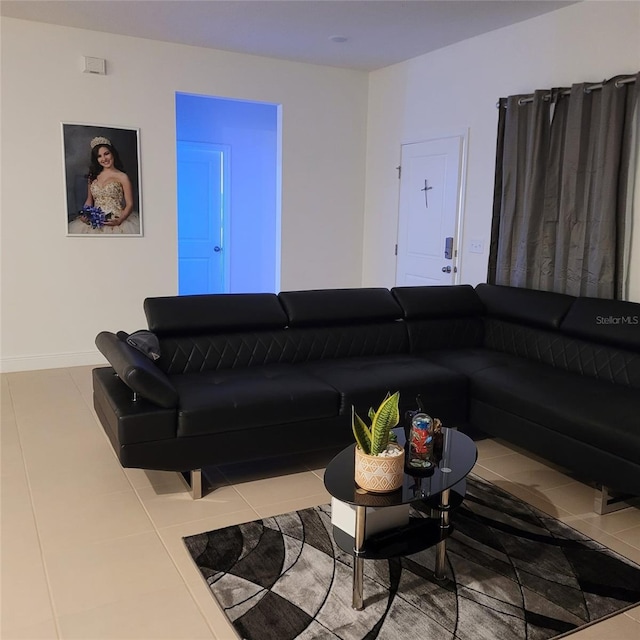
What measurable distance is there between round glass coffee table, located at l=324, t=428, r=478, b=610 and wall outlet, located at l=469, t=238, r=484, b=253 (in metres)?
2.81

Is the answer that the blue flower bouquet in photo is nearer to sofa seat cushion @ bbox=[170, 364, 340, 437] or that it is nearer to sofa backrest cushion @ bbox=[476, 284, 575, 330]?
sofa seat cushion @ bbox=[170, 364, 340, 437]

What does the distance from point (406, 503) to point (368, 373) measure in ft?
4.90

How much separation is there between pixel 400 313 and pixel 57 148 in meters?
3.14

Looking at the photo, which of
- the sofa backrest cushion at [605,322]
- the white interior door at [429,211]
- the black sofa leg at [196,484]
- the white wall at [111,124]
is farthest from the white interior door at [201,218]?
the sofa backrest cushion at [605,322]

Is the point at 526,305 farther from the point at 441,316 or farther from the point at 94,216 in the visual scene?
the point at 94,216

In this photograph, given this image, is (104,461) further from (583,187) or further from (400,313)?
(583,187)

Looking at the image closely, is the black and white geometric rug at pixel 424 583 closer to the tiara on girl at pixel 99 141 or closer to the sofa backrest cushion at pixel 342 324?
the sofa backrest cushion at pixel 342 324

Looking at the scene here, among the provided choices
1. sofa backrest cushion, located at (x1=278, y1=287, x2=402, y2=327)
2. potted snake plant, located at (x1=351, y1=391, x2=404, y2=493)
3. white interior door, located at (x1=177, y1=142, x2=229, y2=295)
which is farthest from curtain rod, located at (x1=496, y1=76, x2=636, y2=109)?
white interior door, located at (x1=177, y1=142, x2=229, y2=295)

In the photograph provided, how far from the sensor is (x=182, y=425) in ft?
9.75

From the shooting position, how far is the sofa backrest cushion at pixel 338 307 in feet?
13.3

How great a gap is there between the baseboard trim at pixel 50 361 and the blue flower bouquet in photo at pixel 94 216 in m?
1.12

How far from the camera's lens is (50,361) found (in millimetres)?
5391

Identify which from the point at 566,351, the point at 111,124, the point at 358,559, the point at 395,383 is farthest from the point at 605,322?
the point at 111,124

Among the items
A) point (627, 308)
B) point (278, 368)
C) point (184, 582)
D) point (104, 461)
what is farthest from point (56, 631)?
point (627, 308)
